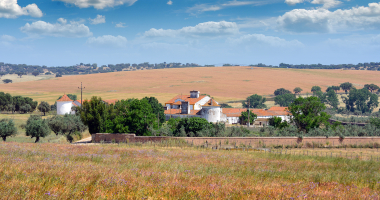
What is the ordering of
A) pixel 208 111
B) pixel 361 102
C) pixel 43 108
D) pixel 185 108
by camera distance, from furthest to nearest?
1. pixel 361 102
2. pixel 43 108
3. pixel 185 108
4. pixel 208 111

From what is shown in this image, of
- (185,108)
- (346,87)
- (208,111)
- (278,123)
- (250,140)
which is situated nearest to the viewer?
(250,140)

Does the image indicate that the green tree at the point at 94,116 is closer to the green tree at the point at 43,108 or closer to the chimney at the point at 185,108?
the chimney at the point at 185,108

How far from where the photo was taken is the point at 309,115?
5138cm

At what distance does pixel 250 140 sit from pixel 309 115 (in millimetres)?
20099

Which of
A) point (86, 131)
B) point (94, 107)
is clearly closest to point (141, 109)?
point (94, 107)

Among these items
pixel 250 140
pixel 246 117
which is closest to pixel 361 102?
pixel 246 117

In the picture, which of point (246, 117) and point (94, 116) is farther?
point (246, 117)

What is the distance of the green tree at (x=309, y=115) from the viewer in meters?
50.0

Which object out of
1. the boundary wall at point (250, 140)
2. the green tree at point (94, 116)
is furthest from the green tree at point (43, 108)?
the boundary wall at point (250, 140)

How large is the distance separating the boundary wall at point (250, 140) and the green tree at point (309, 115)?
11285mm

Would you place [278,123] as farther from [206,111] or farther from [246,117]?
[206,111]

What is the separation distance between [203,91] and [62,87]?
281 feet

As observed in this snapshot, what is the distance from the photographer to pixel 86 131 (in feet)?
181

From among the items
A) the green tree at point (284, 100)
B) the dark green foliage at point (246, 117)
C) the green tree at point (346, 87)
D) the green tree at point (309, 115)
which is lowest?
the dark green foliage at point (246, 117)
